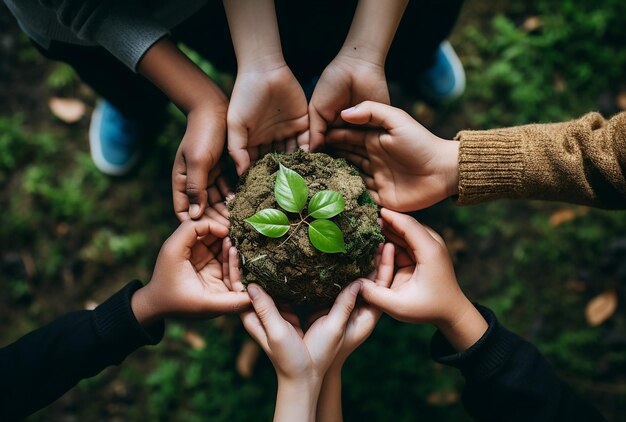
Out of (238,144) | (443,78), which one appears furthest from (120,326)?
(443,78)

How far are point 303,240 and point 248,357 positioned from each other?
1.54 meters

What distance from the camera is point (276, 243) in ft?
6.88

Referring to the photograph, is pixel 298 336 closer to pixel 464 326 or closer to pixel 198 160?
pixel 464 326

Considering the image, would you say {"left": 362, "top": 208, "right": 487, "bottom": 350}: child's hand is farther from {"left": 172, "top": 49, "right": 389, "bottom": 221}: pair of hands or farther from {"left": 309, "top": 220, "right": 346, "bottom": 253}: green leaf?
{"left": 172, "top": 49, "right": 389, "bottom": 221}: pair of hands

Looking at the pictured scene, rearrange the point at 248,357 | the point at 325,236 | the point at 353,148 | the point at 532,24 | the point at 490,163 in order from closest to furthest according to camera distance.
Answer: the point at 325,236 < the point at 490,163 < the point at 353,148 < the point at 248,357 < the point at 532,24

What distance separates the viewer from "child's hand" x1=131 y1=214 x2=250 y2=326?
7.25 ft

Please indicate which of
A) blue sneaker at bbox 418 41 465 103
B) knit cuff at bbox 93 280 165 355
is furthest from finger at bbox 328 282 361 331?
blue sneaker at bbox 418 41 465 103

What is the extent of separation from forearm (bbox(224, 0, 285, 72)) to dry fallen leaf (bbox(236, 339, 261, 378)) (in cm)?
183

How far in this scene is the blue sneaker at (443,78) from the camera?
3396 millimetres

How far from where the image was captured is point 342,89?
235cm

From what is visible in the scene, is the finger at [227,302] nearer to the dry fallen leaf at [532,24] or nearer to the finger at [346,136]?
the finger at [346,136]

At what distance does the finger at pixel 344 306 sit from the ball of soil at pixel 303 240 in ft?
0.12

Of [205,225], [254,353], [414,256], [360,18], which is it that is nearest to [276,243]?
[205,225]

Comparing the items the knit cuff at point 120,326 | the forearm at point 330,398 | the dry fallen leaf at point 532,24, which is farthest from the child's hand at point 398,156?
the dry fallen leaf at point 532,24
